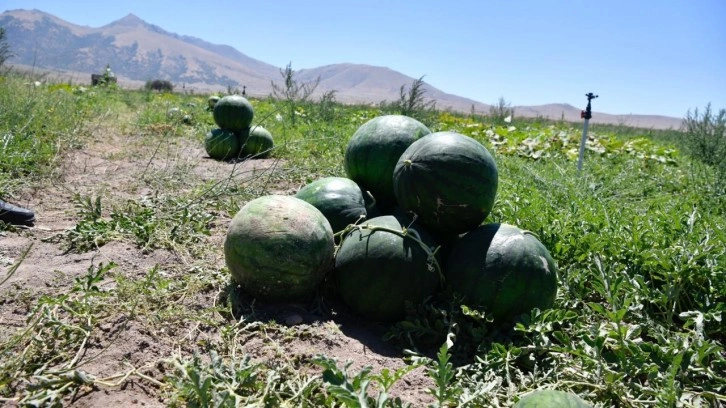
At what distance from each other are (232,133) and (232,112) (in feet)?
1.06

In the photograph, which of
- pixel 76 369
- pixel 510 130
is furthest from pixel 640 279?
pixel 510 130

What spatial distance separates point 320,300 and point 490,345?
3.22 ft

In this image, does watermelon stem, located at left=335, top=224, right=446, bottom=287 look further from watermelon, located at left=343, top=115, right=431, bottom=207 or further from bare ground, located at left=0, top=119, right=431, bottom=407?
watermelon, located at left=343, top=115, right=431, bottom=207

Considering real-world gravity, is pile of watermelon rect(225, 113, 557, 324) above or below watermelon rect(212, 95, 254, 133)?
below

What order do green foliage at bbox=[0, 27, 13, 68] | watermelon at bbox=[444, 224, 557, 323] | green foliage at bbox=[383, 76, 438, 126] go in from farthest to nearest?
green foliage at bbox=[383, 76, 438, 126] → green foliage at bbox=[0, 27, 13, 68] → watermelon at bbox=[444, 224, 557, 323]

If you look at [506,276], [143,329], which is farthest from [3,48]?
[506,276]

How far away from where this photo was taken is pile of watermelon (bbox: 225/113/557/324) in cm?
269

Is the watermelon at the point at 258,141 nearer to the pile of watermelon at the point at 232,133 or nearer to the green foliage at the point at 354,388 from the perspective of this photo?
the pile of watermelon at the point at 232,133

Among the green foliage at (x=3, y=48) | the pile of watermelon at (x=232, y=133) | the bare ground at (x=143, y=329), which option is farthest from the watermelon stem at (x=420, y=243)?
the green foliage at (x=3, y=48)

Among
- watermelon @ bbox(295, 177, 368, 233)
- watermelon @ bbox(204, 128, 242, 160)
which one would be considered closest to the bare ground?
watermelon @ bbox(295, 177, 368, 233)

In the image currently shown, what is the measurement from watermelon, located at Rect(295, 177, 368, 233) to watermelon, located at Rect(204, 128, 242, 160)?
4.47 metres

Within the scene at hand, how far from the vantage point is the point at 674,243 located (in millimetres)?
3213

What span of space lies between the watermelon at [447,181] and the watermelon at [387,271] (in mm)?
166

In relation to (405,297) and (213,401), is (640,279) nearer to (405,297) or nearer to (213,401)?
(405,297)
